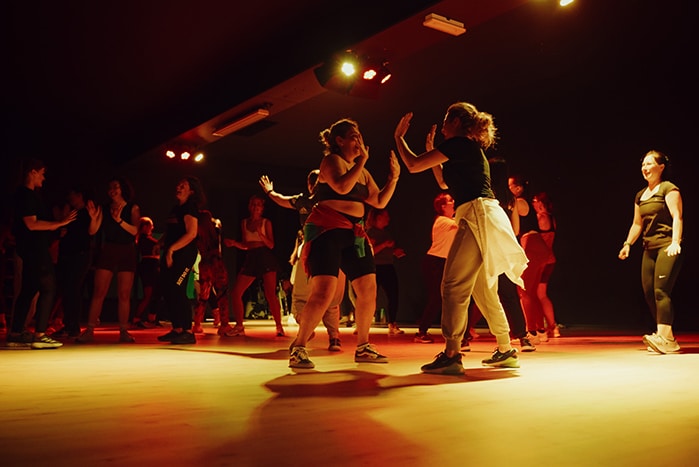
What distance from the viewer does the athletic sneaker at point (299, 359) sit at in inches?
152

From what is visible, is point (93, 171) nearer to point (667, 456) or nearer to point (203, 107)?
point (203, 107)

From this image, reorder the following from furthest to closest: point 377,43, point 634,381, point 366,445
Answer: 1. point 377,43
2. point 634,381
3. point 366,445

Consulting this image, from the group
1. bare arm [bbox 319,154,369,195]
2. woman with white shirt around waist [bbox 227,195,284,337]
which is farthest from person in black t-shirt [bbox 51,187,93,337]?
bare arm [bbox 319,154,369,195]

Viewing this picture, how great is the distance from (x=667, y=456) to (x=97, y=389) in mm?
2497

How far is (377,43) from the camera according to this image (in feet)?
21.5

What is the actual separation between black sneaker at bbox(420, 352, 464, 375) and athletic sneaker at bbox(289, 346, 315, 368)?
72 cm

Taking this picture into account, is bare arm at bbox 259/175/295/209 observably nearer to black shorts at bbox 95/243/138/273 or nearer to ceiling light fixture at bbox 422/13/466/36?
black shorts at bbox 95/243/138/273

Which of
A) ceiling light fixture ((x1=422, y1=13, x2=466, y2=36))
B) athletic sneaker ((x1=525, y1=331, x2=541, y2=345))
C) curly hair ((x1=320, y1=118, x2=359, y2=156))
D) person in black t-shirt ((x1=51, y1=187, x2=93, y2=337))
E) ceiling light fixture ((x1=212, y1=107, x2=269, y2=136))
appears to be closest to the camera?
curly hair ((x1=320, y1=118, x2=359, y2=156))

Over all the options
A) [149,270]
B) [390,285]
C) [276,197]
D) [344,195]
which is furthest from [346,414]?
[149,270]

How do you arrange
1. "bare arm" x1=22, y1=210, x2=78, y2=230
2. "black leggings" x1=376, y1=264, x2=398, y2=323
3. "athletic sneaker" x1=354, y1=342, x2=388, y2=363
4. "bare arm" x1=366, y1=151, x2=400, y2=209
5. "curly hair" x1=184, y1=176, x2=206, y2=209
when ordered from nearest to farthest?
"bare arm" x1=366, y1=151, x2=400, y2=209 < "athletic sneaker" x1=354, y1=342, x2=388, y2=363 < "bare arm" x1=22, y1=210, x2=78, y2=230 < "curly hair" x1=184, y1=176, x2=206, y2=209 < "black leggings" x1=376, y1=264, x2=398, y2=323

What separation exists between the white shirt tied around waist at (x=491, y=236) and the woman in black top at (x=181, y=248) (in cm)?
316

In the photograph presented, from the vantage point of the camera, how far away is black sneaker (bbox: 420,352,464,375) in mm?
3592

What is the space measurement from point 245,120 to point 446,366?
6441 mm

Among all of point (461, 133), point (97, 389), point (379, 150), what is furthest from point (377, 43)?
point (379, 150)
